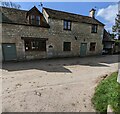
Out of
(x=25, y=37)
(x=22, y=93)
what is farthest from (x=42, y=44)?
(x=22, y=93)

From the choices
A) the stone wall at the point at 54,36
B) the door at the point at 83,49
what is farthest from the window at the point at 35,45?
the door at the point at 83,49

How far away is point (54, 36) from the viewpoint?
523 inches

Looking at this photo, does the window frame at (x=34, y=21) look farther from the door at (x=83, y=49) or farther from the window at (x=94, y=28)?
the window at (x=94, y=28)

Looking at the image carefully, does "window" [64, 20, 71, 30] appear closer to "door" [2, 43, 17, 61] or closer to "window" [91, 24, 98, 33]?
"window" [91, 24, 98, 33]

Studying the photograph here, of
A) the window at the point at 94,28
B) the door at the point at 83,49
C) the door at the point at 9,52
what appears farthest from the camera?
the window at the point at 94,28

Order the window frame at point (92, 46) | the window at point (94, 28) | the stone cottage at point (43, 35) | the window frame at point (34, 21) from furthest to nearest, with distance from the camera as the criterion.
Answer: the window frame at point (92, 46)
the window at point (94, 28)
the window frame at point (34, 21)
the stone cottage at point (43, 35)

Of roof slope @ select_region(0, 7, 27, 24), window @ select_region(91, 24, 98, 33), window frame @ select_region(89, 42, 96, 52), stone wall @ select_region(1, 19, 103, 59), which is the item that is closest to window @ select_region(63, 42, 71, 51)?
stone wall @ select_region(1, 19, 103, 59)

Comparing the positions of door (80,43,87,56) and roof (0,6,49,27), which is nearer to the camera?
roof (0,6,49,27)

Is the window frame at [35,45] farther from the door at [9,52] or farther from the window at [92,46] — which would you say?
the window at [92,46]

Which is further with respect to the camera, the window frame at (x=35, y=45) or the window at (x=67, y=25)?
the window at (x=67, y=25)

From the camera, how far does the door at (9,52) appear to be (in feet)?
35.5

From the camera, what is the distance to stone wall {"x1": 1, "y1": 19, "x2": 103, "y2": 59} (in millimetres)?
11070

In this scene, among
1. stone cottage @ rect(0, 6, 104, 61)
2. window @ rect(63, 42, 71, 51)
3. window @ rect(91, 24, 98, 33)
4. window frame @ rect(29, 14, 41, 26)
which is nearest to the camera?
stone cottage @ rect(0, 6, 104, 61)

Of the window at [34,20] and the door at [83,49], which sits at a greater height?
the window at [34,20]
